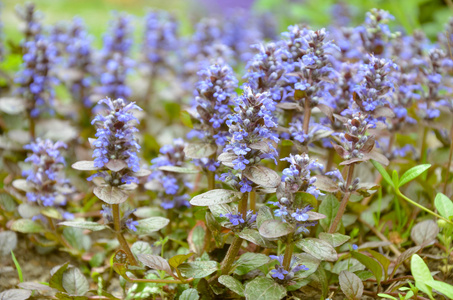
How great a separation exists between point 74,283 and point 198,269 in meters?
0.74

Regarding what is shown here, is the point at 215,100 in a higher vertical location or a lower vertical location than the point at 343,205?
higher

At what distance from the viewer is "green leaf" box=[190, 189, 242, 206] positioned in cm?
208

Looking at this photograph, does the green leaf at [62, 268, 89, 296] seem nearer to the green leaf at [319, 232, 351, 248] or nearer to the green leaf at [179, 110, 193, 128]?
the green leaf at [179, 110, 193, 128]

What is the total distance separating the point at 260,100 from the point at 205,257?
0.97 metres

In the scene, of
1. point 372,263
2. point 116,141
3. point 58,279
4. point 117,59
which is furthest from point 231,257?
point 117,59

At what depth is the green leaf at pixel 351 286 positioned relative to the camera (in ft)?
7.20

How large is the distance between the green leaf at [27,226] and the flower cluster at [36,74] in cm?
125

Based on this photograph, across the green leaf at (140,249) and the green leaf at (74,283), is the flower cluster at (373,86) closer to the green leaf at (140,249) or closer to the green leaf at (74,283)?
the green leaf at (140,249)

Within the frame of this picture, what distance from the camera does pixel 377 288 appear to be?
7.97ft

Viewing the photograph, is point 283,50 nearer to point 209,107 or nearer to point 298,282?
point 209,107

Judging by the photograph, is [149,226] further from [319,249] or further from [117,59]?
[117,59]

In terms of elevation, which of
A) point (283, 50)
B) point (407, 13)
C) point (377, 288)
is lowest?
point (377, 288)

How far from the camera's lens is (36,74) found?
3.83m

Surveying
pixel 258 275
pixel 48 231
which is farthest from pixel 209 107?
pixel 48 231
